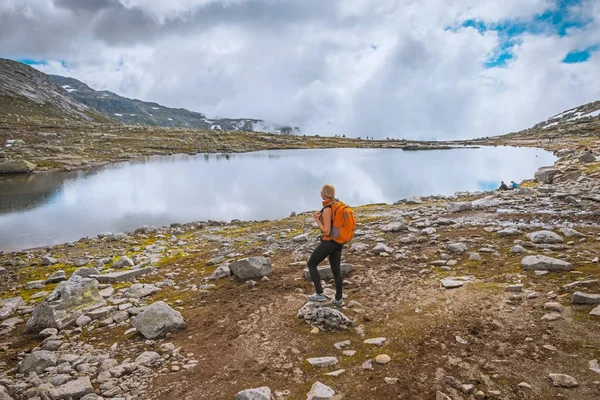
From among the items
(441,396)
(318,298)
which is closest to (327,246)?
(318,298)

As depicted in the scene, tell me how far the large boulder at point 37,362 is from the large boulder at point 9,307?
4610 mm

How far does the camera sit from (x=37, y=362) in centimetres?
783

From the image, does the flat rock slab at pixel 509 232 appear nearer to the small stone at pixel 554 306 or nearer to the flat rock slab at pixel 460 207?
the flat rock slab at pixel 460 207

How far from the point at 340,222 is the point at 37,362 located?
7.78 m

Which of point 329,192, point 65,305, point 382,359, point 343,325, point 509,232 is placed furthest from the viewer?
point 509,232

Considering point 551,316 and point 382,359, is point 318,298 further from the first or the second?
point 551,316

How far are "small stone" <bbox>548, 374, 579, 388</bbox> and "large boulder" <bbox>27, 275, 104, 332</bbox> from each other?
38.0 ft

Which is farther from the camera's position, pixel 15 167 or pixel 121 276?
pixel 15 167

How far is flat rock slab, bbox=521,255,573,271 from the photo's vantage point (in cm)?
976

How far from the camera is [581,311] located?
24.5 feet

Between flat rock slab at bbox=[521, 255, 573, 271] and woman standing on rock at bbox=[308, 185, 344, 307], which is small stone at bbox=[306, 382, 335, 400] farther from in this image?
flat rock slab at bbox=[521, 255, 573, 271]

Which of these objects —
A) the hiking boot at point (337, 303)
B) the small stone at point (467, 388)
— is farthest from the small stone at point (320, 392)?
the hiking boot at point (337, 303)

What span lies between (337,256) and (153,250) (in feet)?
44.9

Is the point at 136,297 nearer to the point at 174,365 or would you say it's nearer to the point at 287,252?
the point at 174,365
